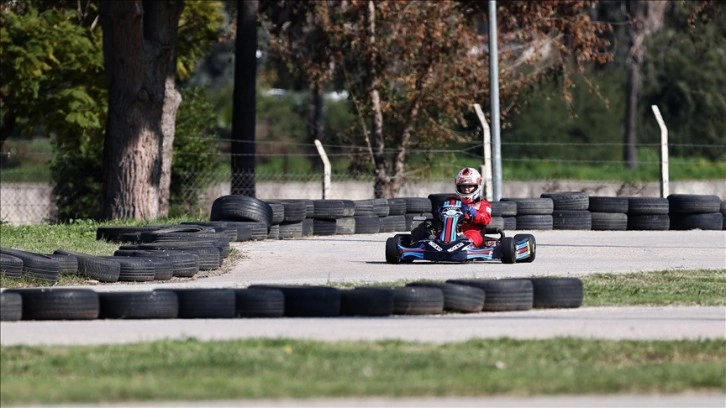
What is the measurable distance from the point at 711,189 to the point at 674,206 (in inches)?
634

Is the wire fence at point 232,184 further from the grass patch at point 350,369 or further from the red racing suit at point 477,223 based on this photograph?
the grass patch at point 350,369

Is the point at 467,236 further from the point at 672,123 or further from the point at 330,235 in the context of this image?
the point at 672,123

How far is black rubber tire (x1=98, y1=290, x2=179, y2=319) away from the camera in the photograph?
34.5 ft

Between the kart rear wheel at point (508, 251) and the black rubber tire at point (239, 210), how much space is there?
4.64 meters

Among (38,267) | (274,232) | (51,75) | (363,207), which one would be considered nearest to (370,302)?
(38,267)

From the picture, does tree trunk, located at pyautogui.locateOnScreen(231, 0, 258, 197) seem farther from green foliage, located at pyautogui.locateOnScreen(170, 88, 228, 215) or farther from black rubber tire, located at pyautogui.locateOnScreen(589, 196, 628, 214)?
black rubber tire, located at pyautogui.locateOnScreen(589, 196, 628, 214)

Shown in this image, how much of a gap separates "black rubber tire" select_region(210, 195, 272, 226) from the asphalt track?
47 cm

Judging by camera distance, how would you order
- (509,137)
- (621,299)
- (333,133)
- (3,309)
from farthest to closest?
(509,137), (333,133), (621,299), (3,309)

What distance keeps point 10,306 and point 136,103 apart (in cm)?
1359

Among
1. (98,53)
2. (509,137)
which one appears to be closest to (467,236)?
(98,53)

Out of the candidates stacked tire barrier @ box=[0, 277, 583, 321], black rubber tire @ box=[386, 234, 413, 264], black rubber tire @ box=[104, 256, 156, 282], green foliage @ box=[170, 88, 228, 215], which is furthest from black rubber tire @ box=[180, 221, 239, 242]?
green foliage @ box=[170, 88, 228, 215]

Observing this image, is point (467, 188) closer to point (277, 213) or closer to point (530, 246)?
point (530, 246)

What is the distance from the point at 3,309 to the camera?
10266mm

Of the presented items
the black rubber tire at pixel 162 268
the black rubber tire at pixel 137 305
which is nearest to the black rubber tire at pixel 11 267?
the black rubber tire at pixel 162 268
